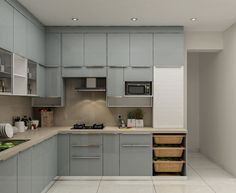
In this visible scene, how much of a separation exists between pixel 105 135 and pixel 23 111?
148 cm

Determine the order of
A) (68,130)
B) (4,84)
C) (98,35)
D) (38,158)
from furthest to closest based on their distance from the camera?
(98,35) < (68,130) < (38,158) < (4,84)

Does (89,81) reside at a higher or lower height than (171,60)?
lower

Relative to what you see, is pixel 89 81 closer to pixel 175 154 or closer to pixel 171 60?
pixel 171 60

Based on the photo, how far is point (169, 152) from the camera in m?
5.35

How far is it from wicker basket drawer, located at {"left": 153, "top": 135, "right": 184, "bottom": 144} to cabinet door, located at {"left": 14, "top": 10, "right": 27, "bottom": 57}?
258 cm

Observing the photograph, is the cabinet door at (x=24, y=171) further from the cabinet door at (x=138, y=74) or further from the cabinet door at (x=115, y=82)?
the cabinet door at (x=138, y=74)

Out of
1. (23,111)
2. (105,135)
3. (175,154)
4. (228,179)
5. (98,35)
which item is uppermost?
(98,35)

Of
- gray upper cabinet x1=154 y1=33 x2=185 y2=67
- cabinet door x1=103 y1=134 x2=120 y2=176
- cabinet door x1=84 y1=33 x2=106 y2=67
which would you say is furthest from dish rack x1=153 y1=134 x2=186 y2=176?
cabinet door x1=84 y1=33 x2=106 y2=67

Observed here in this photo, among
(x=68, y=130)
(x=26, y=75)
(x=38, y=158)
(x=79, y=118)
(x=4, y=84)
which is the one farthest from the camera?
(x=79, y=118)

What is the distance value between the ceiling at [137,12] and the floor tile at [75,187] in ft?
8.96

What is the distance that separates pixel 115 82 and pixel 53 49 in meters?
1.29

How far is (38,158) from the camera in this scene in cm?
408

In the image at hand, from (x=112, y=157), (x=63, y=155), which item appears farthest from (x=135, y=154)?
(x=63, y=155)

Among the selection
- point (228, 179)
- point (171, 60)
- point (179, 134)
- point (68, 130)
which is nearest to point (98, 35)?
point (171, 60)
